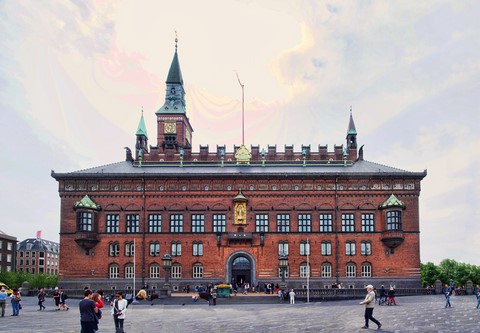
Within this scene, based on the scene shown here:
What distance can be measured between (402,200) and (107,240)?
1459 inches

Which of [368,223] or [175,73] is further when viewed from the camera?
[175,73]

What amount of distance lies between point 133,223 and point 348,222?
1060 inches

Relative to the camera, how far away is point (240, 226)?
70.7 m

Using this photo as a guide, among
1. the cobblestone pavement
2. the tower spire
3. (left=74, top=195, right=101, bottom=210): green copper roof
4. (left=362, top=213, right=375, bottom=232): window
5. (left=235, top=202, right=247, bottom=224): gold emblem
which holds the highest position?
the tower spire

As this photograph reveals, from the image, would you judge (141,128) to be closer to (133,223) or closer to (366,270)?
(133,223)

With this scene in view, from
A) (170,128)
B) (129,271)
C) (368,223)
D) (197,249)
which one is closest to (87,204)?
(129,271)

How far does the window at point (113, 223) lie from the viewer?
70938 mm

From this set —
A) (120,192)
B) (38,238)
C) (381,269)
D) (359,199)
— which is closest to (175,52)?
(120,192)

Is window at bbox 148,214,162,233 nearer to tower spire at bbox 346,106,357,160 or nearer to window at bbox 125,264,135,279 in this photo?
window at bbox 125,264,135,279

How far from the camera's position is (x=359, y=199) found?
233 ft

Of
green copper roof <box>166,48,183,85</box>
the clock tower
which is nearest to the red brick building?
the clock tower

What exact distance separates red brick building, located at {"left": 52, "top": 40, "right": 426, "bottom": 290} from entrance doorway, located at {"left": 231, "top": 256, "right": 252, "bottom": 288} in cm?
12

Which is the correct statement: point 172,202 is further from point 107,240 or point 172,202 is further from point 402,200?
point 402,200

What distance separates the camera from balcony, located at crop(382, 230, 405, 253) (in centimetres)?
6856
